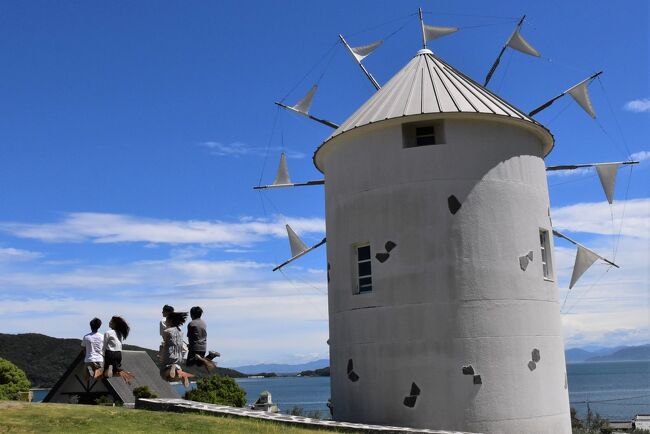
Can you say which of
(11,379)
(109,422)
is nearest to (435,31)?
(109,422)

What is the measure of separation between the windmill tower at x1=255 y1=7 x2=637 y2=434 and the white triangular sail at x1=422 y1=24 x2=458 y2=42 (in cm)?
333

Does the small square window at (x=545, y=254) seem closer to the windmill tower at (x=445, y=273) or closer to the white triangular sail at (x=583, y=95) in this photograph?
the windmill tower at (x=445, y=273)

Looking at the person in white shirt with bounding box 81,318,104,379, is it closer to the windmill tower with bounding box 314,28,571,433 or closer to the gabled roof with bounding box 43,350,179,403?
the windmill tower with bounding box 314,28,571,433

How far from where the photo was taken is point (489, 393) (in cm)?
1488

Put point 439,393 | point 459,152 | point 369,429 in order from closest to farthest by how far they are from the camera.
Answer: point 369,429 < point 439,393 < point 459,152

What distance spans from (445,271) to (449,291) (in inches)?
18.5

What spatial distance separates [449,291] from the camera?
15.3m

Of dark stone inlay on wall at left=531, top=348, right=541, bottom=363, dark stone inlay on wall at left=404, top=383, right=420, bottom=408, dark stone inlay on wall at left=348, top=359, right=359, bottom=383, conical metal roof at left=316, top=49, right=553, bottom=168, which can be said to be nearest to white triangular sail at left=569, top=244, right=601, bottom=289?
conical metal roof at left=316, top=49, right=553, bottom=168

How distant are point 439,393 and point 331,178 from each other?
6.35 meters

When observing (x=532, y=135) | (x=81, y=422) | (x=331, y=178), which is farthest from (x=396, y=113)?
(x=81, y=422)

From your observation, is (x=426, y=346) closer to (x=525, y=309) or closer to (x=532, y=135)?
(x=525, y=309)

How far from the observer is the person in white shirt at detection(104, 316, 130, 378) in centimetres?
1318

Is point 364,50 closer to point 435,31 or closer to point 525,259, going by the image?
point 435,31

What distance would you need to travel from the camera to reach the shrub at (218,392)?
80.3 ft
